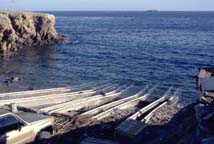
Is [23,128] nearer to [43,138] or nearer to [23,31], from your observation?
[43,138]

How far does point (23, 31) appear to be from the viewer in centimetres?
7612

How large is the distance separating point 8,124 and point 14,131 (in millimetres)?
427

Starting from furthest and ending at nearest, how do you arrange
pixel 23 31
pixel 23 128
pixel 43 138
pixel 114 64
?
pixel 23 31 < pixel 114 64 < pixel 43 138 < pixel 23 128

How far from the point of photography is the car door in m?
17.2

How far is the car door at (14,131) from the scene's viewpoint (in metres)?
17.2

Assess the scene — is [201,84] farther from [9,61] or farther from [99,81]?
[9,61]

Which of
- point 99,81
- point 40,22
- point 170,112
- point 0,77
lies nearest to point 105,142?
point 170,112

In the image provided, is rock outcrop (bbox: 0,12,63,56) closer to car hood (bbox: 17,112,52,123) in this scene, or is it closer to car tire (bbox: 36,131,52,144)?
car hood (bbox: 17,112,52,123)

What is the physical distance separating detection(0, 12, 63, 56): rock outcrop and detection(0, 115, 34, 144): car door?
47.6 m

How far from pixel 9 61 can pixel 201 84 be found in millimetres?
39683

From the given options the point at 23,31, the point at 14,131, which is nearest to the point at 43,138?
the point at 14,131

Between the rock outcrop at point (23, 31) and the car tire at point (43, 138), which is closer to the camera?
the car tire at point (43, 138)

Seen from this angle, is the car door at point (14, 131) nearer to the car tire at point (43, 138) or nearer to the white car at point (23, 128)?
the white car at point (23, 128)

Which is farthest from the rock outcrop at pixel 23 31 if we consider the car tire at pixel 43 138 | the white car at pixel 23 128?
the car tire at pixel 43 138
